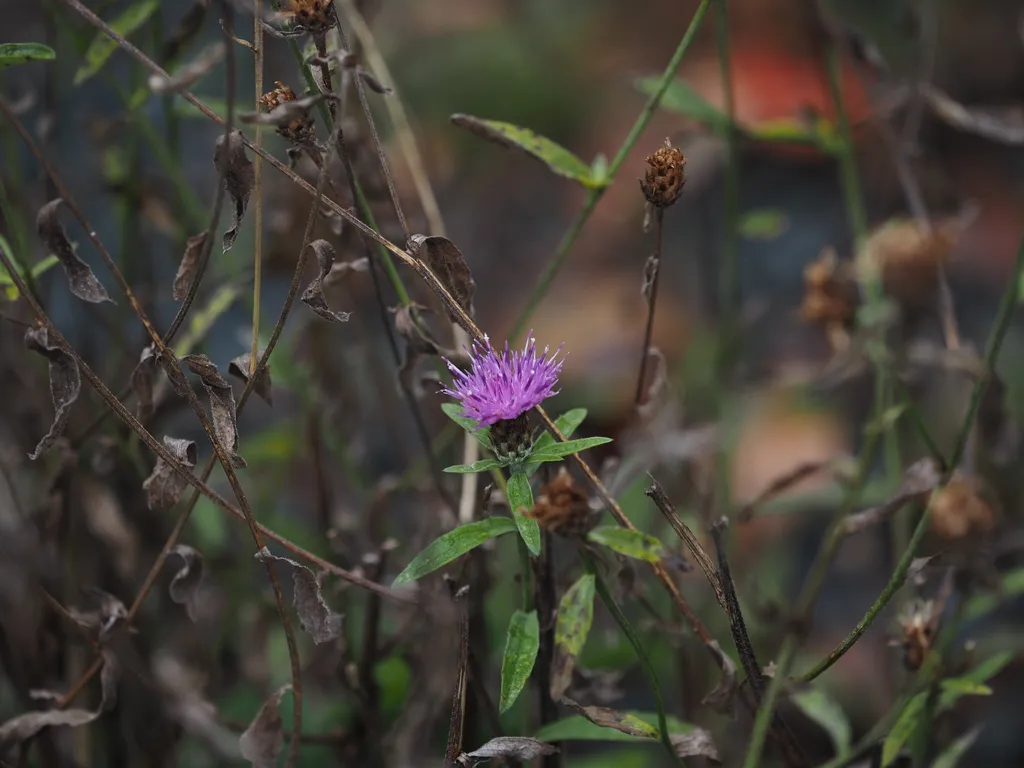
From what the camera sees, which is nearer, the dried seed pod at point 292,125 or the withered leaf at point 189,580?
the dried seed pod at point 292,125

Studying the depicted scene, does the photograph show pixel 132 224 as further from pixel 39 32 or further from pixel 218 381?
pixel 39 32

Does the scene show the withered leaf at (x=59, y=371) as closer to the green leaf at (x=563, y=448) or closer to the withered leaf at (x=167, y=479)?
the withered leaf at (x=167, y=479)

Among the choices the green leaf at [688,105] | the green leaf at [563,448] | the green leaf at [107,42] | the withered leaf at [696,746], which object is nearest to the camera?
the green leaf at [563,448]

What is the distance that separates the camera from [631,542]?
2.43 feet

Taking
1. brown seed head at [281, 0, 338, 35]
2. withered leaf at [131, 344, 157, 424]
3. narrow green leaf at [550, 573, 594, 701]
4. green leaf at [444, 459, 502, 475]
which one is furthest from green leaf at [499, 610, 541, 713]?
brown seed head at [281, 0, 338, 35]

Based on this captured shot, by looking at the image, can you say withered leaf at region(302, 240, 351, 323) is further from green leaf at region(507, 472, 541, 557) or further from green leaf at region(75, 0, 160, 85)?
green leaf at region(75, 0, 160, 85)

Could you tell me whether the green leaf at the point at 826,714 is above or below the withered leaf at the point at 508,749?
below

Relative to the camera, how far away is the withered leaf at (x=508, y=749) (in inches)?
29.3

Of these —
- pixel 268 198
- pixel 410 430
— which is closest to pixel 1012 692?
pixel 410 430

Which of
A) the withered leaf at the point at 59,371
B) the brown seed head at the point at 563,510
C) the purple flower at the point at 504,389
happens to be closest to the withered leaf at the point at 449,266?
the purple flower at the point at 504,389

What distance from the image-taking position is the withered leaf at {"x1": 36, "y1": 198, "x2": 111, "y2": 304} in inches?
31.2

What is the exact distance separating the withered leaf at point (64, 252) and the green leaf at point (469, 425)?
28cm

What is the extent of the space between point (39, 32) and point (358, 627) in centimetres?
160

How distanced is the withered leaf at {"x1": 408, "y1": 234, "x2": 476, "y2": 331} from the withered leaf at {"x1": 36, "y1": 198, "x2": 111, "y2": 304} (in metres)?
0.25
